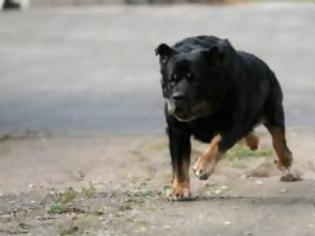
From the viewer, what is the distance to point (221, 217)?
24.9ft

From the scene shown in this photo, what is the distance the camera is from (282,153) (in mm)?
8977

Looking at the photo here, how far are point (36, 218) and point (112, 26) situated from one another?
22.1 metres

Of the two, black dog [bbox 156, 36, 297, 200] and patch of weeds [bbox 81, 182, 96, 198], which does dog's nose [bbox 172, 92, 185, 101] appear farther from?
patch of weeds [bbox 81, 182, 96, 198]

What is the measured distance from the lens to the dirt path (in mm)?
7332

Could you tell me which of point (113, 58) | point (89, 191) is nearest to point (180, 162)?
point (89, 191)

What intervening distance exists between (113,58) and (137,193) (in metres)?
13.0

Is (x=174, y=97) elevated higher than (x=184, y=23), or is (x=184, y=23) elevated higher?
(x=174, y=97)

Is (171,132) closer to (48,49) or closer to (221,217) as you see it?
(221,217)

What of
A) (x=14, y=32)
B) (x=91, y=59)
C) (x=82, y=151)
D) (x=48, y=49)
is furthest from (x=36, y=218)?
(x=14, y=32)

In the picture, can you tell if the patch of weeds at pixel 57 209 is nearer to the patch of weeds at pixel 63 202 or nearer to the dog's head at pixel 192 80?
the patch of weeds at pixel 63 202

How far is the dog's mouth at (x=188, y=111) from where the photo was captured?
304 inches

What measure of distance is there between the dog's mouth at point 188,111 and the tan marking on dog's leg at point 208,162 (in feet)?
0.78

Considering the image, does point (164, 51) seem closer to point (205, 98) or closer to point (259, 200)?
point (205, 98)

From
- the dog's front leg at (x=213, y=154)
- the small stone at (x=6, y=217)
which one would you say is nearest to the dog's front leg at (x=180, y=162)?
the dog's front leg at (x=213, y=154)
